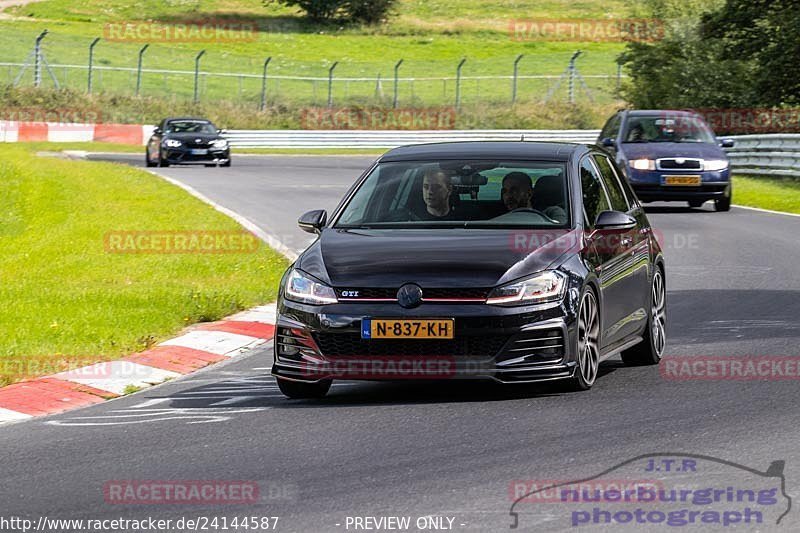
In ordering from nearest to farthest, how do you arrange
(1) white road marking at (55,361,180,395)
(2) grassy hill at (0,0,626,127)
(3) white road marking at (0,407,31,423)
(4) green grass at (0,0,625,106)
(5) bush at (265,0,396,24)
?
(3) white road marking at (0,407,31,423), (1) white road marking at (55,361,180,395), (2) grassy hill at (0,0,626,127), (4) green grass at (0,0,625,106), (5) bush at (265,0,396,24)

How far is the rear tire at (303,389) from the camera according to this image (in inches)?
354

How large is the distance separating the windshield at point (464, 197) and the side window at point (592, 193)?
0.60ft

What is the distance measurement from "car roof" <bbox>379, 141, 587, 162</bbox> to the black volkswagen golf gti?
0.01 meters

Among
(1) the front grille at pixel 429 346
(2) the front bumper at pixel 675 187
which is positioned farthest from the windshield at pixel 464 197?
(2) the front bumper at pixel 675 187

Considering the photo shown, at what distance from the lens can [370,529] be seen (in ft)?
19.1

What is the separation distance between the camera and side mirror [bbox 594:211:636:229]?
30.6ft

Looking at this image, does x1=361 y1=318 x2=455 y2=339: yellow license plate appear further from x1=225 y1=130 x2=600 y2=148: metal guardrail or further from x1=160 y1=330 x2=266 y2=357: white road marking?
x1=225 y1=130 x2=600 y2=148: metal guardrail

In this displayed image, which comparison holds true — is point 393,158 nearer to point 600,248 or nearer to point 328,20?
point 600,248

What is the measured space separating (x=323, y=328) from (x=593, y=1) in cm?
9463

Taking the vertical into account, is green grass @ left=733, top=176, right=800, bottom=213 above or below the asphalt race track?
below

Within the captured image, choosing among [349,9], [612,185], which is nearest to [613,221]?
[612,185]

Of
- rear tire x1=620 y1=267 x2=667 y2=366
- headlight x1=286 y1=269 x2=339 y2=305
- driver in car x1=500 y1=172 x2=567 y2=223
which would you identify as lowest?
rear tire x1=620 y1=267 x2=667 y2=366

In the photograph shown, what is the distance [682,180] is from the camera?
24797mm

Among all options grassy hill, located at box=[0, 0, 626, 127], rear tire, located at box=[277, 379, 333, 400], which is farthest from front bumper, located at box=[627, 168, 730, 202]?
grassy hill, located at box=[0, 0, 626, 127]
